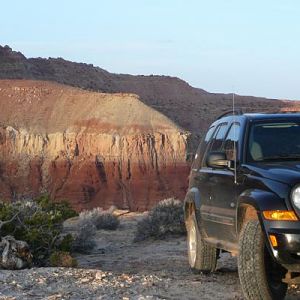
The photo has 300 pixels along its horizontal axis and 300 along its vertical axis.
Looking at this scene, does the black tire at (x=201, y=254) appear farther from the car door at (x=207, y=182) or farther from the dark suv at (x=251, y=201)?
the car door at (x=207, y=182)

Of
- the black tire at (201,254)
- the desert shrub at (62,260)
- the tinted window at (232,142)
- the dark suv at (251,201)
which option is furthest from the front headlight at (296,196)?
the desert shrub at (62,260)

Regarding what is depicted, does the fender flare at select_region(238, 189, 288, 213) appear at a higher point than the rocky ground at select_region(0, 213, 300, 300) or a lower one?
higher

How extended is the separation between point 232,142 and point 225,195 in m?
0.75

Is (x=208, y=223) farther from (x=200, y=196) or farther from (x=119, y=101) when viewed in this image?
(x=119, y=101)

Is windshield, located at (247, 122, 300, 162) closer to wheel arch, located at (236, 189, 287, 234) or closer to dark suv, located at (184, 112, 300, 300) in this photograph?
dark suv, located at (184, 112, 300, 300)

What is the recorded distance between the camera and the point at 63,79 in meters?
79.9

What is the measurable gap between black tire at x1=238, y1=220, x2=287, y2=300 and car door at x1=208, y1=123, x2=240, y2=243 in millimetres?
762

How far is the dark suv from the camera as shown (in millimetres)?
6672

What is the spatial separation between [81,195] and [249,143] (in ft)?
129

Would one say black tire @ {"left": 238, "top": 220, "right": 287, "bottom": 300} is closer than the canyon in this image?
Yes

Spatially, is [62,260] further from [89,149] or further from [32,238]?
[89,149]

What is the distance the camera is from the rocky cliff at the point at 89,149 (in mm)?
47906

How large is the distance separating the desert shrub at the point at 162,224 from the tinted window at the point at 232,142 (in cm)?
928

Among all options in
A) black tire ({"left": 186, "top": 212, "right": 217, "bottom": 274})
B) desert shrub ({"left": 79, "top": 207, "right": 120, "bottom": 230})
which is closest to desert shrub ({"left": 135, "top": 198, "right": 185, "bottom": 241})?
desert shrub ({"left": 79, "top": 207, "right": 120, "bottom": 230})
